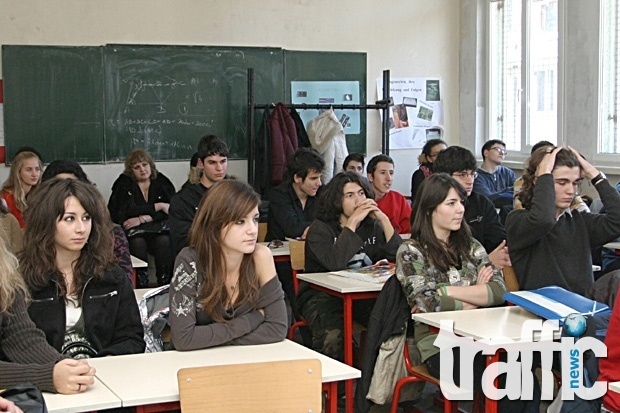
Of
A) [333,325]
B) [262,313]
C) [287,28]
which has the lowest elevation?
[333,325]

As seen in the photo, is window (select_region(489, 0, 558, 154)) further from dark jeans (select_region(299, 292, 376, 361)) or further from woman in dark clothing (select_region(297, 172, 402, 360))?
dark jeans (select_region(299, 292, 376, 361))

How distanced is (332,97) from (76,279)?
6.05 metres

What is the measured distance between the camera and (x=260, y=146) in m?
8.62

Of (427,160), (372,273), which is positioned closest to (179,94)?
(427,160)

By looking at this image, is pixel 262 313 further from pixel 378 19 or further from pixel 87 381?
pixel 378 19

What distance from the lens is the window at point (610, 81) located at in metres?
7.68

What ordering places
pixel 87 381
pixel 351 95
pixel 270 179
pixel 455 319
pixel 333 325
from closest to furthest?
1. pixel 87 381
2. pixel 455 319
3. pixel 333 325
4. pixel 270 179
5. pixel 351 95

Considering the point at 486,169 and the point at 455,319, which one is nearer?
the point at 455,319

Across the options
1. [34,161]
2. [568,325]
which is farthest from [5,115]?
[568,325]

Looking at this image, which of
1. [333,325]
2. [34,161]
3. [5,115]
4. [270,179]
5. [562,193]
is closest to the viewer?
[562,193]

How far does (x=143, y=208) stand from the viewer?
7.89m

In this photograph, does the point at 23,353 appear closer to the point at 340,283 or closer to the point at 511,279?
the point at 340,283

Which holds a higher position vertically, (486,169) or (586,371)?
(486,169)

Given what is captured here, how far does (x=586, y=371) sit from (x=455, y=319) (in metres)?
0.55
